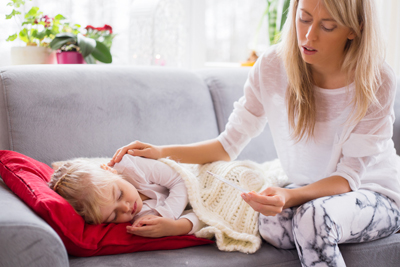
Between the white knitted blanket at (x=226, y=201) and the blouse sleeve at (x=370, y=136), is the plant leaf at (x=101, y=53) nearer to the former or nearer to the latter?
the white knitted blanket at (x=226, y=201)

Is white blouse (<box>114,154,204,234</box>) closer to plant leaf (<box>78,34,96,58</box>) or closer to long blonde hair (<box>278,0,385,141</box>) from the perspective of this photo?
long blonde hair (<box>278,0,385,141</box>)

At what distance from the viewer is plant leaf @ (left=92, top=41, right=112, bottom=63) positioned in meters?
1.85

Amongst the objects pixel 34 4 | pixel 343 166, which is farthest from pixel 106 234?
pixel 34 4

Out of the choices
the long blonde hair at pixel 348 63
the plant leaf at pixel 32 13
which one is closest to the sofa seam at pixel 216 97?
the long blonde hair at pixel 348 63

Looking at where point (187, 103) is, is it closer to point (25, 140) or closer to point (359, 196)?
point (25, 140)

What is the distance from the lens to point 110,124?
148 cm

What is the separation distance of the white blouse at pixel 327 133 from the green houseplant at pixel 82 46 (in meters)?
0.76

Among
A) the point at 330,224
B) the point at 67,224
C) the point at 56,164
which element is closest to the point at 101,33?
the point at 56,164

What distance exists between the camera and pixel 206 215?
121cm

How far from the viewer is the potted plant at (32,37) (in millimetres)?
1767

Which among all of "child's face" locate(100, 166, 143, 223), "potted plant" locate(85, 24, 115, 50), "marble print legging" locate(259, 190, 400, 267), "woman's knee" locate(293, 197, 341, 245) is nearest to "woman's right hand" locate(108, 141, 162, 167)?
"child's face" locate(100, 166, 143, 223)

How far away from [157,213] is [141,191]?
106 millimetres

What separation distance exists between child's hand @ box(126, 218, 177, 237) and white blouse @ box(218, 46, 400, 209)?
16.2 inches

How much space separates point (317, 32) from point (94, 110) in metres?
0.84
